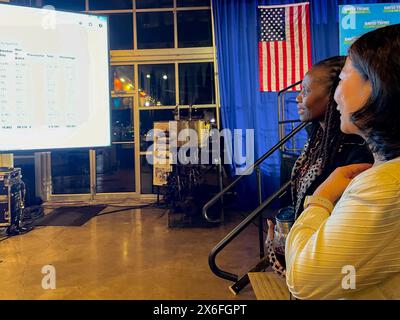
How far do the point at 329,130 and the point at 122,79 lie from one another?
17.6ft

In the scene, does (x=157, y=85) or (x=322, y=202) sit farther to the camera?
(x=157, y=85)

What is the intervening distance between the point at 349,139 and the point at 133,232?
3223mm

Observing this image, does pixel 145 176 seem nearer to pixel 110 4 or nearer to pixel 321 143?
pixel 110 4

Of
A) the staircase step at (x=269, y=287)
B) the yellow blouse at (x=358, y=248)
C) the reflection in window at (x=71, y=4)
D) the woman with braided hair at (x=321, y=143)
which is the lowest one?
the staircase step at (x=269, y=287)

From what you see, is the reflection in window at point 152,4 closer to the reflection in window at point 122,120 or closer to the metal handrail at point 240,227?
the reflection in window at point 122,120

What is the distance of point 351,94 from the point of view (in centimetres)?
67

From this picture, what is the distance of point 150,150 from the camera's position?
5.82m

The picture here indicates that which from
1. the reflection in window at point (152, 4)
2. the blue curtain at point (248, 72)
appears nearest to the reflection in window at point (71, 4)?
the reflection in window at point (152, 4)

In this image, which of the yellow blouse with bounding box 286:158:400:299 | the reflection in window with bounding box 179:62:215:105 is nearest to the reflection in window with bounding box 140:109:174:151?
the reflection in window with bounding box 179:62:215:105

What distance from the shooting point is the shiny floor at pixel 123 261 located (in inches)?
92.1

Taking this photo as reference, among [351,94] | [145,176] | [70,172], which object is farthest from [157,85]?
[351,94]

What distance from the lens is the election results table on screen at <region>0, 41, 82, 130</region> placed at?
7.96ft

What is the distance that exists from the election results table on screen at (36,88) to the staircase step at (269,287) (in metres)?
2.06
